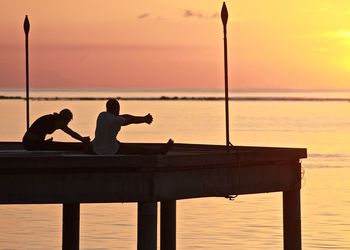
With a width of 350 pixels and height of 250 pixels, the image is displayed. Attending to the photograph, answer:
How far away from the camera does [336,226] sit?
4988cm

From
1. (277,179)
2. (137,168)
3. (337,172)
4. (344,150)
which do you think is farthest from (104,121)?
(344,150)

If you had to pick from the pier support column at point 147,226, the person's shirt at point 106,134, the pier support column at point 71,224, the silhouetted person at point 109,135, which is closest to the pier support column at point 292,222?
the silhouetted person at point 109,135

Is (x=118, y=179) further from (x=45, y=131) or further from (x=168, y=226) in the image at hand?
(x=168, y=226)

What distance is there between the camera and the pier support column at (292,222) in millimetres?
29562

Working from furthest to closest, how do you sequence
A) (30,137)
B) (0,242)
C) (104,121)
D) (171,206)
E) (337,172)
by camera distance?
(337,172) < (0,242) < (171,206) < (30,137) < (104,121)

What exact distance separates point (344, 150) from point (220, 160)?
264 feet

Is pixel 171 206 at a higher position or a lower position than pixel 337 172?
lower

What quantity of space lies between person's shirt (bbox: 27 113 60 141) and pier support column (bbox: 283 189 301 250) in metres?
5.53

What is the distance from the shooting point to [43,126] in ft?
95.2

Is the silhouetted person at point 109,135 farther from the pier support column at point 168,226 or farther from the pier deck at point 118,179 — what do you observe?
the pier support column at point 168,226

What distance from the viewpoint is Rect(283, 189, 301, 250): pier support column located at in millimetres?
29562

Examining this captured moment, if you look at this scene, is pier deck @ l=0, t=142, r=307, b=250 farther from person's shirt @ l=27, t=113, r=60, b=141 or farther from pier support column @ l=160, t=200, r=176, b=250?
pier support column @ l=160, t=200, r=176, b=250

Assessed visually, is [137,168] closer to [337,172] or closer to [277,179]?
[277,179]

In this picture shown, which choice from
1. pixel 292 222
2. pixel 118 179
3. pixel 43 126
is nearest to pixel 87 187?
pixel 118 179
